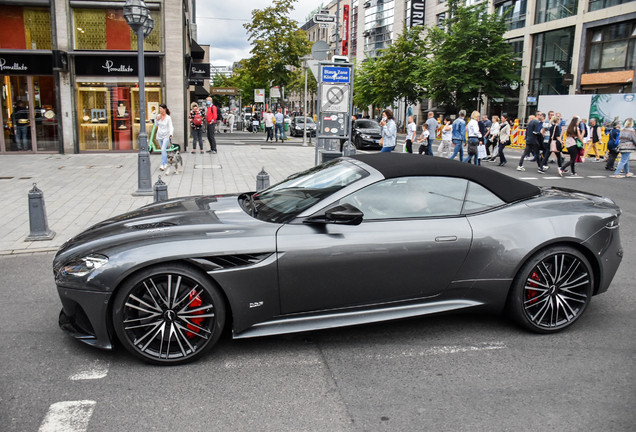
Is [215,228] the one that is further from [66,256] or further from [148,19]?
[148,19]

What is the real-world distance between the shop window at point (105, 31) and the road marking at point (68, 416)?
18.0 m

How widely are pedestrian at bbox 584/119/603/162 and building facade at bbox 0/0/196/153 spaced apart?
16.0m

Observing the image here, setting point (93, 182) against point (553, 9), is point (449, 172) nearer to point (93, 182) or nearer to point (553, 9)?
point (93, 182)

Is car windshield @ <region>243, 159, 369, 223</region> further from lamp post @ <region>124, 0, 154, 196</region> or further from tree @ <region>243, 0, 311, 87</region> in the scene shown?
tree @ <region>243, 0, 311, 87</region>

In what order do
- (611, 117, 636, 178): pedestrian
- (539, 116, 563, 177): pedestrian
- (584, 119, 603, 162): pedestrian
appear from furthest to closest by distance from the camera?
(584, 119, 603, 162): pedestrian → (539, 116, 563, 177): pedestrian → (611, 117, 636, 178): pedestrian

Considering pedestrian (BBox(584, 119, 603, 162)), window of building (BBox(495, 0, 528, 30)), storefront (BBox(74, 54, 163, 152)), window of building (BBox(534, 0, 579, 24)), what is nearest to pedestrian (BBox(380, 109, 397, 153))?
storefront (BBox(74, 54, 163, 152))

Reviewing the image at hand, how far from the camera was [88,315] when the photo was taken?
346 centimetres

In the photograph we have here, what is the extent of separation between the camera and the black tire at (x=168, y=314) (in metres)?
3.45

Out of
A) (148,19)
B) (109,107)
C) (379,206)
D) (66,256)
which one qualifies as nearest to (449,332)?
(379,206)

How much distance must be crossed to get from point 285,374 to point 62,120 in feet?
59.1

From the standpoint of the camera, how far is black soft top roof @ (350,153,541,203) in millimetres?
4102

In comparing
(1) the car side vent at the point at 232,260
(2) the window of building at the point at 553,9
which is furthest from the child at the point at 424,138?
(2) the window of building at the point at 553,9

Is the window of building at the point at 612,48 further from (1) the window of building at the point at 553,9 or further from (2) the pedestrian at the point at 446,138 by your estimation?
(2) the pedestrian at the point at 446,138

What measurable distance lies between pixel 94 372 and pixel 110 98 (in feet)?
57.3
